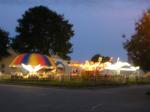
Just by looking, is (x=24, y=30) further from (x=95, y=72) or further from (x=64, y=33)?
(x=95, y=72)

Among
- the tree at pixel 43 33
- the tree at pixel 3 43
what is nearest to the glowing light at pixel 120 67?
the tree at pixel 43 33

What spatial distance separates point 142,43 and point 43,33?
2163 inches

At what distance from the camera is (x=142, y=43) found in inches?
1583

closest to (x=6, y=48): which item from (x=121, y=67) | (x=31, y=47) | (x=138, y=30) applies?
(x=31, y=47)

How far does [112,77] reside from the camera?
63938mm

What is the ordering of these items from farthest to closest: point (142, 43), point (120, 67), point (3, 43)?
point (120, 67) < point (3, 43) < point (142, 43)

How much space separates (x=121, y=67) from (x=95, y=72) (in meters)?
28.7

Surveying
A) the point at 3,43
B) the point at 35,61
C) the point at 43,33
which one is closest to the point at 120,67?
the point at 43,33

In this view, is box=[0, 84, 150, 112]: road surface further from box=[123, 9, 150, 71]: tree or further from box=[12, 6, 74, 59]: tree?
box=[12, 6, 74, 59]: tree

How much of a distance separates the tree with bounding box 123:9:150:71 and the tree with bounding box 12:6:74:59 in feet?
171

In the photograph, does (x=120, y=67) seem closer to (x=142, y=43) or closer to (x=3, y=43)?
(x=3, y=43)

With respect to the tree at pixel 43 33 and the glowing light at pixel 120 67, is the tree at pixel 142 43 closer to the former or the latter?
the glowing light at pixel 120 67

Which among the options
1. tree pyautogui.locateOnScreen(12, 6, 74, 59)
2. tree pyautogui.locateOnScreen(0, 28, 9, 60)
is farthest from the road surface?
tree pyautogui.locateOnScreen(12, 6, 74, 59)

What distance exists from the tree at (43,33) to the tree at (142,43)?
52013mm
